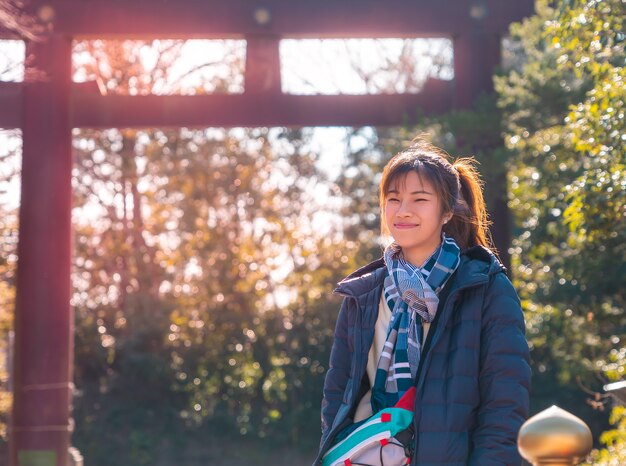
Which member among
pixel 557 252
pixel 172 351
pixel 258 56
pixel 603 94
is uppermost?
pixel 258 56

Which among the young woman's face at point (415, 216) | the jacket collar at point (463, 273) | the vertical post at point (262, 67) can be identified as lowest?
the jacket collar at point (463, 273)

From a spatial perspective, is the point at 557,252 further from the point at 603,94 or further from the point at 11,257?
the point at 11,257

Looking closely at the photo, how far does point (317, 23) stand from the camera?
10883 mm

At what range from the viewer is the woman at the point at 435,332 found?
299 centimetres

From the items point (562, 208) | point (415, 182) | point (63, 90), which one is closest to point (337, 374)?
point (415, 182)

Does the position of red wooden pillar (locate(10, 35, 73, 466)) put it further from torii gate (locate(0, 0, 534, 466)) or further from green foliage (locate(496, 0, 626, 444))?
green foliage (locate(496, 0, 626, 444))

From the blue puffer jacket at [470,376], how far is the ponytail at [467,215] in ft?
0.56

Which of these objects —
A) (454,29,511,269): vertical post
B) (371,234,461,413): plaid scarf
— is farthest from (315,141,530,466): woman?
(454,29,511,269): vertical post

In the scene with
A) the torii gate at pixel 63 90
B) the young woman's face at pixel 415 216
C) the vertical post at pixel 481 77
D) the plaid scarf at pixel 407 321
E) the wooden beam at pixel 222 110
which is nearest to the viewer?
the plaid scarf at pixel 407 321

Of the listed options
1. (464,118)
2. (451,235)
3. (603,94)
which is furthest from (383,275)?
(464,118)

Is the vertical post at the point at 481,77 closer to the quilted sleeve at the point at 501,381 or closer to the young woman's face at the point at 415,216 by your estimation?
the young woman's face at the point at 415,216

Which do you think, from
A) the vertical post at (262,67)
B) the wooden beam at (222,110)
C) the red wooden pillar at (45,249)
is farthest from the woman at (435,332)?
the wooden beam at (222,110)

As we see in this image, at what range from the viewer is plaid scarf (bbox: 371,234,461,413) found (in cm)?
312

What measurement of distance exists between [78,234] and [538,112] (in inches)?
420
